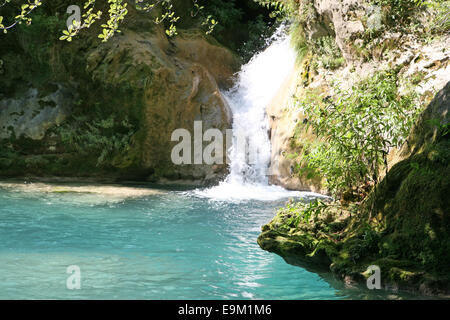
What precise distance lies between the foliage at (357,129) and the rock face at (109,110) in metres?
7.44

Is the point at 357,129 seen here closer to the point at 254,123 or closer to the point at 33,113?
the point at 254,123

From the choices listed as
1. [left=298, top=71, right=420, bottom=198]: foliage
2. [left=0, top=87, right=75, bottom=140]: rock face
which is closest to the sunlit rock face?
[left=298, top=71, right=420, bottom=198]: foliage

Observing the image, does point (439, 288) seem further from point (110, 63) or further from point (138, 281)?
point (110, 63)

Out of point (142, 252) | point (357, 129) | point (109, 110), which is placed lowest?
point (142, 252)

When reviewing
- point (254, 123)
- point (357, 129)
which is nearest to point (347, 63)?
point (254, 123)

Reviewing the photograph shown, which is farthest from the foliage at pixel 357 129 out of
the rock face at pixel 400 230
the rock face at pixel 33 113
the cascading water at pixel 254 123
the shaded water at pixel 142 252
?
the rock face at pixel 33 113

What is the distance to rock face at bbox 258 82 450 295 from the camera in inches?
166

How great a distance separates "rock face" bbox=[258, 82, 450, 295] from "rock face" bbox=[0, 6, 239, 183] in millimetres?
7777

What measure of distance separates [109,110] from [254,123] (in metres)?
4.26

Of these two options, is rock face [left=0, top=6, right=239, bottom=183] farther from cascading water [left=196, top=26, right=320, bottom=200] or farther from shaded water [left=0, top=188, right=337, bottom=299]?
shaded water [left=0, top=188, right=337, bottom=299]

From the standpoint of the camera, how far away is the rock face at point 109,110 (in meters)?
13.0

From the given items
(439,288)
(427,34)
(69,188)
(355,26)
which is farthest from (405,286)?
→ (69,188)

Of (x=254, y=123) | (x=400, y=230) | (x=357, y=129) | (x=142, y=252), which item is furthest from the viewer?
(x=254, y=123)

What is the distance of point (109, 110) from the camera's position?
523 inches
